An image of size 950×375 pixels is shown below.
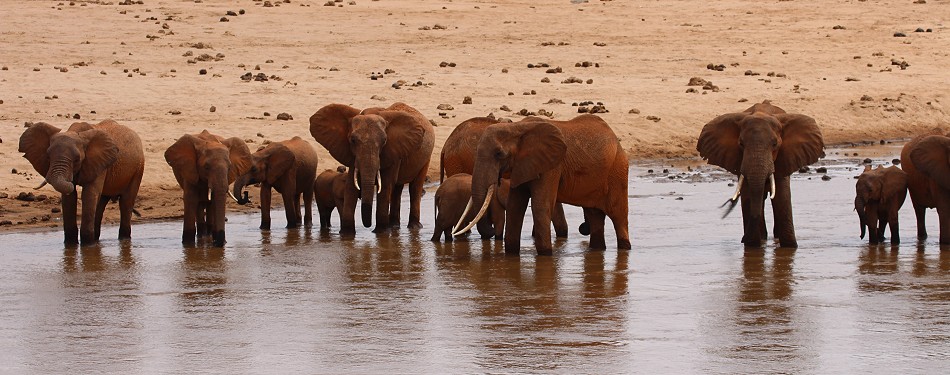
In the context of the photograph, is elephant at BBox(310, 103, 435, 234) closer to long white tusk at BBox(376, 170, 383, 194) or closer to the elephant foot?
long white tusk at BBox(376, 170, 383, 194)

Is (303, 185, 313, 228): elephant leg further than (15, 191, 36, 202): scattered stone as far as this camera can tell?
No

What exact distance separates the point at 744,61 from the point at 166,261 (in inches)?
818

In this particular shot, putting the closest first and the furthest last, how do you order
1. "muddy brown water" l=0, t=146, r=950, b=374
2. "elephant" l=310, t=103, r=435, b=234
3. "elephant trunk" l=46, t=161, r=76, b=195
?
1. "muddy brown water" l=0, t=146, r=950, b=374
2. "elephant trunk" l=46, t=161, r=76, b=195
3. "elephant" l=310, t=103, r=435, b=234

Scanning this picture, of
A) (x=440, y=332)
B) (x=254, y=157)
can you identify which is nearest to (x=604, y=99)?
(x=254, y=157)

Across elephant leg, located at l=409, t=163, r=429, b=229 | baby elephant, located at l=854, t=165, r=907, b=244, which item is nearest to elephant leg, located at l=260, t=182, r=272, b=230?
elephant leg, located at l=409, t=163, r=429, b=229

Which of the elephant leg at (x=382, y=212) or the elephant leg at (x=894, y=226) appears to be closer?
the elephant leg at (x=894, y=226)

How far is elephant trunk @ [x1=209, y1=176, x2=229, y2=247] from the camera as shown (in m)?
15.2

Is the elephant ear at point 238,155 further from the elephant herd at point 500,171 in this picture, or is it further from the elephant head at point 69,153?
the elephant head at point 69,153

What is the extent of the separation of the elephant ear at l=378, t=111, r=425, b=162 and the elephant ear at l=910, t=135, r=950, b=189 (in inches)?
198

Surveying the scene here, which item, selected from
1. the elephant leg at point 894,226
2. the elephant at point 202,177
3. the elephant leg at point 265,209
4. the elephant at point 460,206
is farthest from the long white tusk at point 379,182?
the elephant leg at point 894,226

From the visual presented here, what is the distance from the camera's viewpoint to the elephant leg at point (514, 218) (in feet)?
46.4

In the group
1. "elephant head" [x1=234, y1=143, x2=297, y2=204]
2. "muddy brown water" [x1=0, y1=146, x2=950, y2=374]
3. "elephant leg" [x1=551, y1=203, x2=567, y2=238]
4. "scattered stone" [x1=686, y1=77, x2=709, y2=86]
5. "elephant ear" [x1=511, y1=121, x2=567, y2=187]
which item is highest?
"scattered stone" [x1=686, y1=77, x2=709, y2=86]

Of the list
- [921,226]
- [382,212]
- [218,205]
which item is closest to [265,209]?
[382,212]

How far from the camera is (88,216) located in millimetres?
15047
